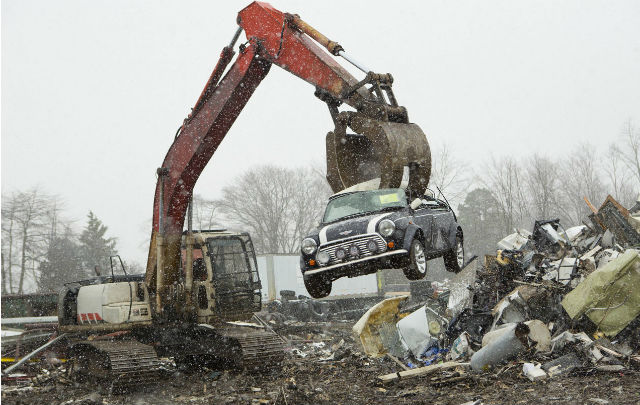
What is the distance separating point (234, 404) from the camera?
29.1 feet

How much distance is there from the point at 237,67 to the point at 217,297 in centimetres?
413

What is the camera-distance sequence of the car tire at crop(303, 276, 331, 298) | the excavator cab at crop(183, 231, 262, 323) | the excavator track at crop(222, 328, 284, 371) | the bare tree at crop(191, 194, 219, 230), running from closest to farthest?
the car tire at crop(303, 276, 331, 298) → the excavator cab at crop(183, 231, 262, 323) → the excavator track at crop(222, 328, 284, 371) → the bare tree at crop(191, 194, 219, 230)

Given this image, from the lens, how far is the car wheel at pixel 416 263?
221 inches

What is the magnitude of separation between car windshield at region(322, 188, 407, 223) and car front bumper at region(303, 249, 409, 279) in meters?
0.55

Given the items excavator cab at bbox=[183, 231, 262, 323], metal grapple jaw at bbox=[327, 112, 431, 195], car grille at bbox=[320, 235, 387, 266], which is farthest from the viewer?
excavator cab at bbox=[183, 231, 262, 323]

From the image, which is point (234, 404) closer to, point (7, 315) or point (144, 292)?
point (144, 292)

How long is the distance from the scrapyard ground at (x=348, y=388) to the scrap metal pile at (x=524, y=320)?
34 centimetres

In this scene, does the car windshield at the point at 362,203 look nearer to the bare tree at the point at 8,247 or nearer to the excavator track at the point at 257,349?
the excavator track at the point at 257,349

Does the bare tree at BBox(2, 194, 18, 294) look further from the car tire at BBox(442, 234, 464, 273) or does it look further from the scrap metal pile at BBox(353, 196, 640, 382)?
the car tire at BBox(442, 234, 464, 273)

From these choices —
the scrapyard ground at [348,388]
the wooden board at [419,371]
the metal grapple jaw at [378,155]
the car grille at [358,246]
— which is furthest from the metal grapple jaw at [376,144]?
the wooden board at [419,371]

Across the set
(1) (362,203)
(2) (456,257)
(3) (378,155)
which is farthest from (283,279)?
(3) (378,155)

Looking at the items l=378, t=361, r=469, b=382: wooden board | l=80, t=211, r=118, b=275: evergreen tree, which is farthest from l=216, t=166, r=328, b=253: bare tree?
l=378, t=361, r=469, b=382: wooden board

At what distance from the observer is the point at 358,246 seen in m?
5.80

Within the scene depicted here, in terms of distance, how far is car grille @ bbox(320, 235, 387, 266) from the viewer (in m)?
5.70
